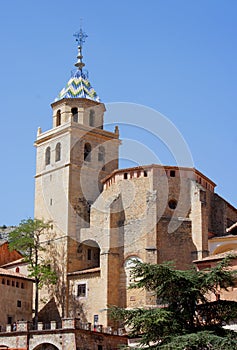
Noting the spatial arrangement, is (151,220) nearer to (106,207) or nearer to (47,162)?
(106,207)

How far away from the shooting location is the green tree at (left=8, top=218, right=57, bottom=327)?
58562 millimetres

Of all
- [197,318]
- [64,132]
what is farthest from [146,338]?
[64,132]

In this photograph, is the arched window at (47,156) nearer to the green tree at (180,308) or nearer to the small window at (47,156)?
the small window at (47,156)

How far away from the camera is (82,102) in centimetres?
6488

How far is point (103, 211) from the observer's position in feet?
192

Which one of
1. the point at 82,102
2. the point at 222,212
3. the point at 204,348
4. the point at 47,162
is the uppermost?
the point at 82,102

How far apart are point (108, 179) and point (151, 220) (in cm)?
685

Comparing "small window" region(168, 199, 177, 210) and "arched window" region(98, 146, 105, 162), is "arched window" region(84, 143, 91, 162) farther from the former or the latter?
"small window" region(168, 199, 177, 210)

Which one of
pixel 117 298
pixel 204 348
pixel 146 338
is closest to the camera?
pixel 204 348

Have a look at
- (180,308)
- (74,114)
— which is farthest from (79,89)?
(180,308)

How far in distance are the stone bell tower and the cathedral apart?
0.09 metres

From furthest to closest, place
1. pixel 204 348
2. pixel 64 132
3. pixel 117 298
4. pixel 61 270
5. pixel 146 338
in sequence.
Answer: pixel 64 132 → pixel 61 270 → pixel 117 298 → pixel 146 338 → pixel 204 348

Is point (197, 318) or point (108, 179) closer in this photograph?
point (197, 318)

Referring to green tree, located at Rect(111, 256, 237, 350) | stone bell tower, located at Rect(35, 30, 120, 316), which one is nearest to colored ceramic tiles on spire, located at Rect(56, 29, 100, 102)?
stone bell tower, located at Rect(35, 30, 120, 316)
